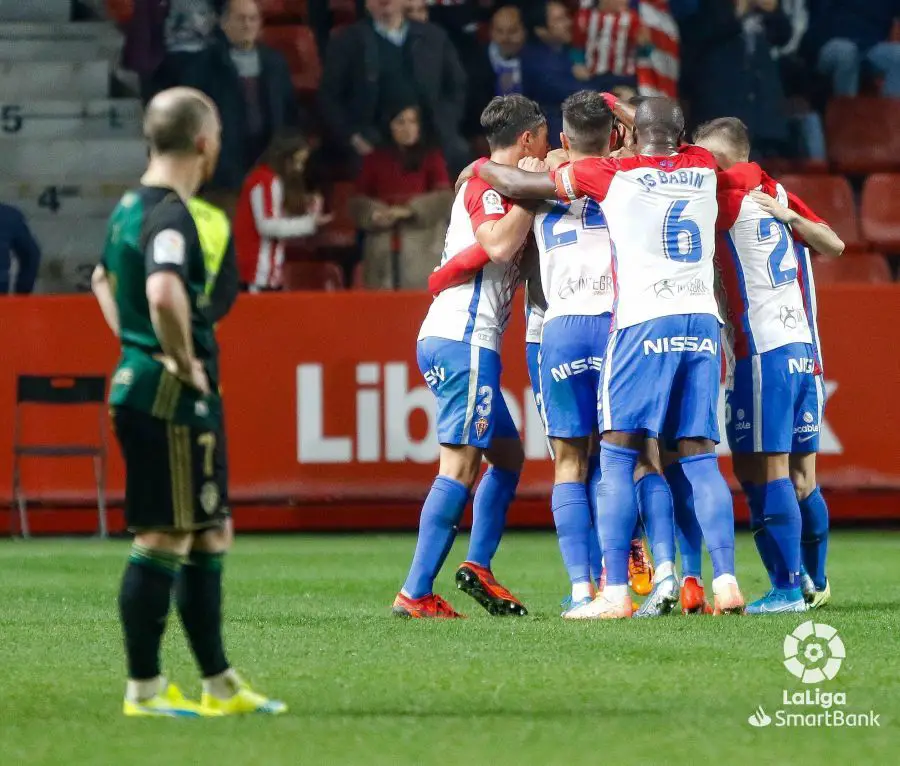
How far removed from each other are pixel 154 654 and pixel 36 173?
1136cm

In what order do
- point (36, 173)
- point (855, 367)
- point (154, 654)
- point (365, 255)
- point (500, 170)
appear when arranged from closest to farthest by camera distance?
point (154, 654) → point (500, 170) → point (855, 367) → point (365, 255) → point (36, 173)

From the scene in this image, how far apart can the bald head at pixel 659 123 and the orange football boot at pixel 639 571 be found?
218 cm

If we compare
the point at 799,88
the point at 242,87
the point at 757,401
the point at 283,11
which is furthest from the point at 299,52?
the point at 757,401

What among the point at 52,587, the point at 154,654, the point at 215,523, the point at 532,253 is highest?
the point at 532,253

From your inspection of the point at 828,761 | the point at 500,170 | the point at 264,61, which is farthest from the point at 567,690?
the point at 264,61

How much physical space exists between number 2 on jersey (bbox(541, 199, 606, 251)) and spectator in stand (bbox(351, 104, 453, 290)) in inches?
238

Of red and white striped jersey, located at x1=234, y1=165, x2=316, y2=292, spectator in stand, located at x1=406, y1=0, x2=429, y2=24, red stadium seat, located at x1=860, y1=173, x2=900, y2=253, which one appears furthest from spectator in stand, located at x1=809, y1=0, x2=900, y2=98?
red and white striped jersey, located at x1=234, y1=165, x2=316, y2=292

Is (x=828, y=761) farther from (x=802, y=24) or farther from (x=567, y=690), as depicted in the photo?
(x=802, y=24)

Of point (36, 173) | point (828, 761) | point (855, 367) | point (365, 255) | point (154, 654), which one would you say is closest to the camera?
point (828, 761)

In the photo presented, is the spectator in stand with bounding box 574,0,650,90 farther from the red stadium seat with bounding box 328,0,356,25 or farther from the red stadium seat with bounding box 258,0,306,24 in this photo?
the red stadium seat with bounding box 258,0,306,24

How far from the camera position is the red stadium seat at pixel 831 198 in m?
14.9

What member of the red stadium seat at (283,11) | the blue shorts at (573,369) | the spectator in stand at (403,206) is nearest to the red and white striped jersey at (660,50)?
the spectator in stand at (403,206)

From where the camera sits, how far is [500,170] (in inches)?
287

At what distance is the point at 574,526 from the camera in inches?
292
